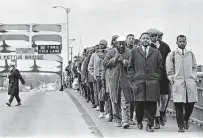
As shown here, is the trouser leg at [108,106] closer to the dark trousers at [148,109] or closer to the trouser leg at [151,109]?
the dark trousers at [148,109]

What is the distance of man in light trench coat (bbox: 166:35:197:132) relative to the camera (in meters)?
11.6

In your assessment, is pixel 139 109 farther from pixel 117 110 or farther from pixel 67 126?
pixel 67 126

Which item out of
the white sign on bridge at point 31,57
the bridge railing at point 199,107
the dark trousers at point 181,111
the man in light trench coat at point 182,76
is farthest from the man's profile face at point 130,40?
the white sign on bridge at point 31,57

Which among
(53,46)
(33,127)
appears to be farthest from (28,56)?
(33,127)

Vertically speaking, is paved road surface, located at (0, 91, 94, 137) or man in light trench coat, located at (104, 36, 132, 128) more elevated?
man in light trench coat, located at (104, 36, 132, 128)

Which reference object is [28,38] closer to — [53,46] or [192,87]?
[53,46]

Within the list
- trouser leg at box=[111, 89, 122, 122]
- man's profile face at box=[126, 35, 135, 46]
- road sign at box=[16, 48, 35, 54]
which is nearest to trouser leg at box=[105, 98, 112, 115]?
trouser leg at box=[111, 89, 122, 122]

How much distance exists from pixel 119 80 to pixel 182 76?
1.64 m

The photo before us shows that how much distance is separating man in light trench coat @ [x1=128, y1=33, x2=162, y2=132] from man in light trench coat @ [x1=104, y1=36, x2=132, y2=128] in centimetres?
68

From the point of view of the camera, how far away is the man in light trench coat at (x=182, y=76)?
38.0ft

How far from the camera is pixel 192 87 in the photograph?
11602mm

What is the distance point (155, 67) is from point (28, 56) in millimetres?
40555

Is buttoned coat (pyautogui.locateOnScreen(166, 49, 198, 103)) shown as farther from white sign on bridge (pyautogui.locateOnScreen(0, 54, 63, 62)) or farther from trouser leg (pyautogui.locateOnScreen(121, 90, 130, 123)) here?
white sign on bridge (pyautogui.locateOnScreen(0, 54, 63, 62))

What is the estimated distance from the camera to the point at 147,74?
11703 mm
